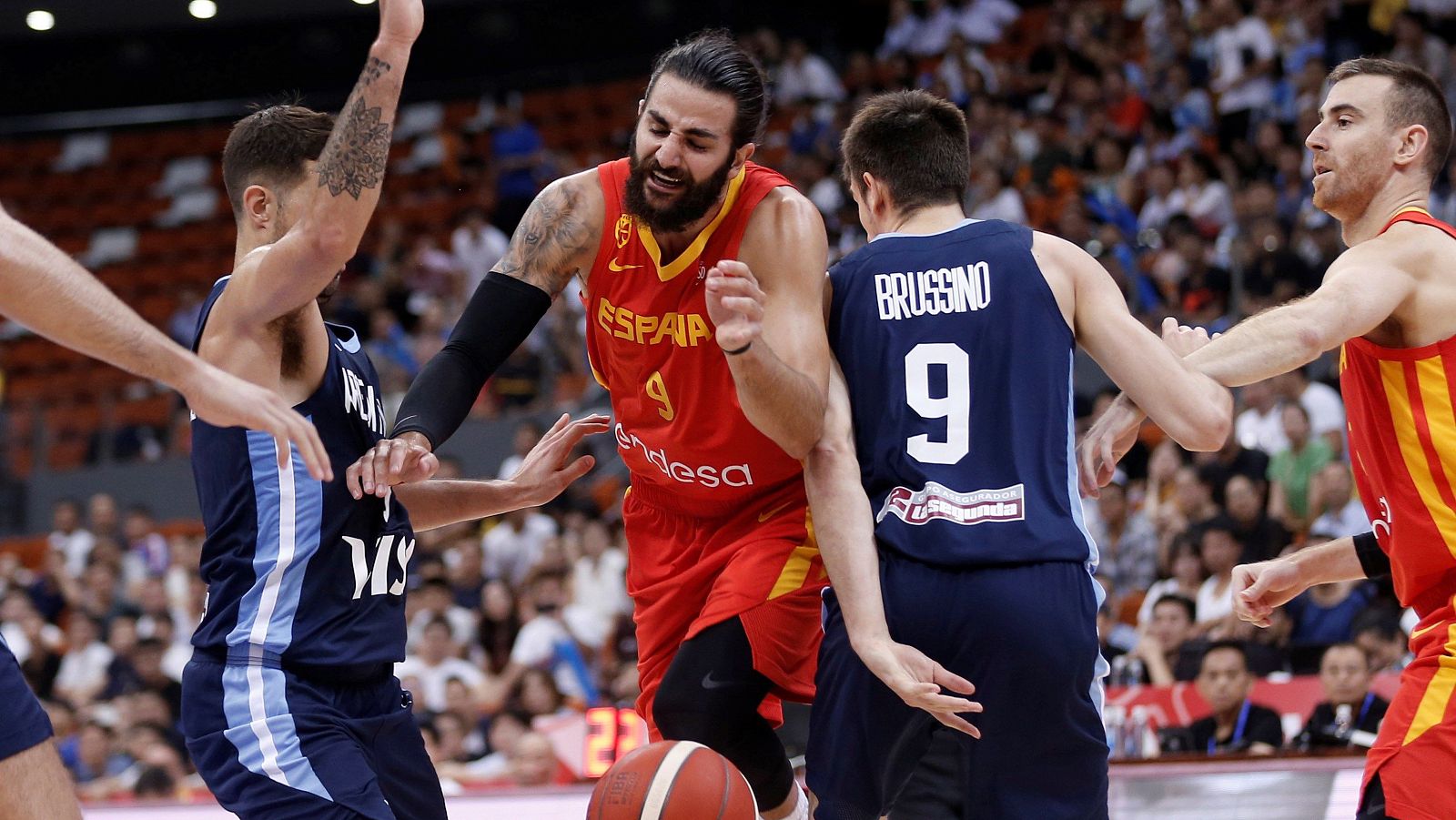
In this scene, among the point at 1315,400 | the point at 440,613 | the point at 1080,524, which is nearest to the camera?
the point at 1080,524

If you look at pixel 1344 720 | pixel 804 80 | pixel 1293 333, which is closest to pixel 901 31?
pixel 804 80

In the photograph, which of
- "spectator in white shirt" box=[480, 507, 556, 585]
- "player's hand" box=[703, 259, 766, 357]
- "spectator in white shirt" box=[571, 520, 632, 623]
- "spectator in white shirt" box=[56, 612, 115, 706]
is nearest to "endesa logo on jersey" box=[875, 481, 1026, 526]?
"player's hand" box=[703, 259, 766, 357]

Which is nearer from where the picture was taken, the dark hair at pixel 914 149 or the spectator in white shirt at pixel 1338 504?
the dark hair at pixel 914 149

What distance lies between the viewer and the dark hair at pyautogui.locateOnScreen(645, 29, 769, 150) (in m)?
4.49

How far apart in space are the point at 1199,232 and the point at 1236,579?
9404 millimetres

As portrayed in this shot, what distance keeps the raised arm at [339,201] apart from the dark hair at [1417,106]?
269cm

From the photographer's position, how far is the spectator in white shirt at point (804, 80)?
19547 millimetres

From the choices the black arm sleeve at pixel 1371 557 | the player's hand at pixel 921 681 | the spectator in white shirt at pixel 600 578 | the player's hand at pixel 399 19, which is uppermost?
the player's hand at pixel 399 19

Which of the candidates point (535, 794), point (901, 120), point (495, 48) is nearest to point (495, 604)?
point (535, 794)

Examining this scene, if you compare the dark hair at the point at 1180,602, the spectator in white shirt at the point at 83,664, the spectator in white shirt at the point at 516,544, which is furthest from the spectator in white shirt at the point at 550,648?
the dark hair at the point at 1180,602

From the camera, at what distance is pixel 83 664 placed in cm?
1313

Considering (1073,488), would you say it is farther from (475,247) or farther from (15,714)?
(475,247)

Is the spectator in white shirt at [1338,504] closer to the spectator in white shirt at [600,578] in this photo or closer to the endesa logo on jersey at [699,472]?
the spectator in white shirt at [600,578]

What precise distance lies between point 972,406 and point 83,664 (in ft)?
36.4
